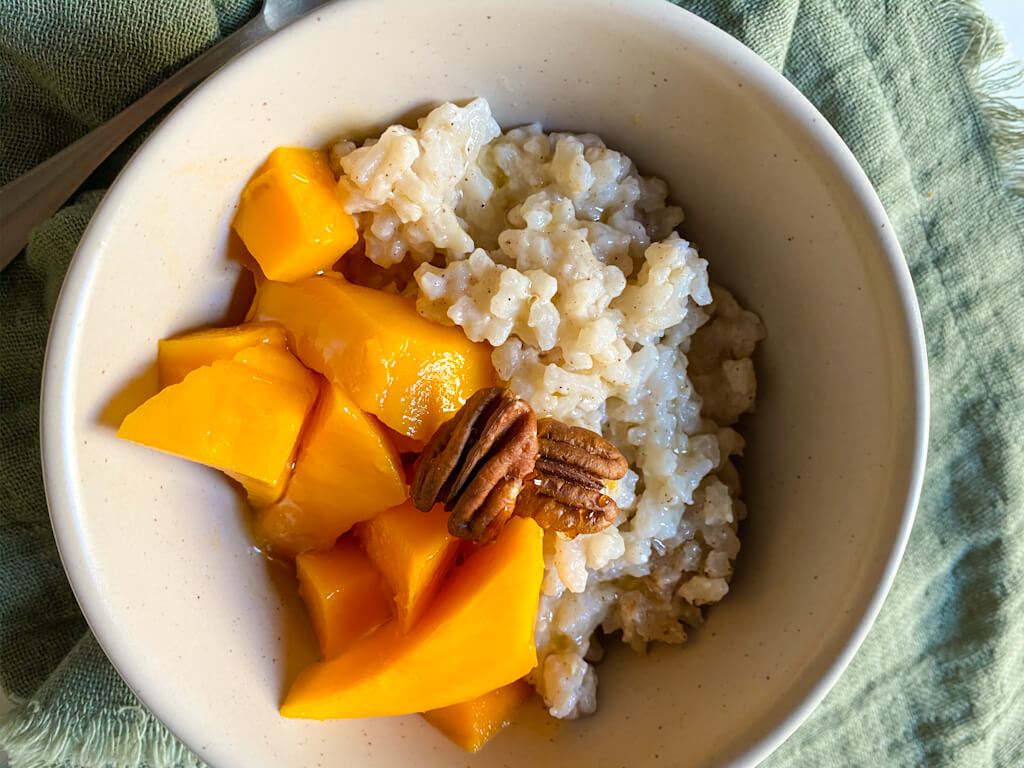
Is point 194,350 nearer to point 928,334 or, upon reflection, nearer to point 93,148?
point 93,148

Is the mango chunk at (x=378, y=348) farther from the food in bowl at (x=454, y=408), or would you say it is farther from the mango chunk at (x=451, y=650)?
the mango chunk at (x=451, y=650)

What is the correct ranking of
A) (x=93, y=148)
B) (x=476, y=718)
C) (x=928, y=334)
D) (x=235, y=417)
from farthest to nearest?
1. (x=928, y=334)
2. (x=93, y=148)
3. (x=476, y=718)
4. (x=235, y=417)

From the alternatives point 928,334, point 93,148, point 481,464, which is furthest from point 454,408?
point 928,334

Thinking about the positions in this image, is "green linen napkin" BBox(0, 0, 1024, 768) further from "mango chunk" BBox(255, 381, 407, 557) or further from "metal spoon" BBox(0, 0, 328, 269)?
"mango chunk" BBox(255, 381, 407, 557)

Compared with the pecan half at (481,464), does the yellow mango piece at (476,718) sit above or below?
below

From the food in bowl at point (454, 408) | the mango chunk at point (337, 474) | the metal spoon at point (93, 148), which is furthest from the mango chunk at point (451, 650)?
the metal spoon at point (93, 148)

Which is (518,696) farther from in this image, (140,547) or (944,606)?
(944,606)
